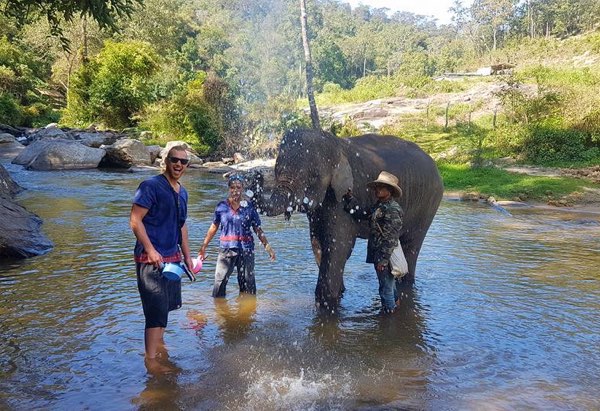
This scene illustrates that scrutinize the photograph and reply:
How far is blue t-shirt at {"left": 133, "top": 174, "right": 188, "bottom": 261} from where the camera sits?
178 inches

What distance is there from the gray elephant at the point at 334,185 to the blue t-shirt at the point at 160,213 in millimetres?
1118

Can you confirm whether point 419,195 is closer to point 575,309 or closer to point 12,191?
point 575,309

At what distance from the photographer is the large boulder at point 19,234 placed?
27.8ft

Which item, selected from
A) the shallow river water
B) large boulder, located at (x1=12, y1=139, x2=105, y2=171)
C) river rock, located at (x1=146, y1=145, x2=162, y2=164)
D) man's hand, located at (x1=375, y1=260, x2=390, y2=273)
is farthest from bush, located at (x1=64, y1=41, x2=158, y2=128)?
man's hand, located at (x1=375, y1=260, x2=390, y2=273)

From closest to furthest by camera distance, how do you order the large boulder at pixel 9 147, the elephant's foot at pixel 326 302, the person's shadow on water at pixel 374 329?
1. the person's shadow on water at pixel 374 329
2. the elephant's foot at pixel 326 302
3. the large boulder at pixel 9 147

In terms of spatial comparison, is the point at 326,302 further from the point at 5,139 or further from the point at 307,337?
the point at 5,139

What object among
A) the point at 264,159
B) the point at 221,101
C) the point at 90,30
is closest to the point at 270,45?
the point at 90,30

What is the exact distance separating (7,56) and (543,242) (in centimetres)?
4544

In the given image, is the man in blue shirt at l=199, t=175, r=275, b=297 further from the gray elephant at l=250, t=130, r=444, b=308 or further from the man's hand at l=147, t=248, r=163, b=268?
the man's hand at l=147, t=248, r=163, b=268

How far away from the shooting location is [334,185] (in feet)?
19.6

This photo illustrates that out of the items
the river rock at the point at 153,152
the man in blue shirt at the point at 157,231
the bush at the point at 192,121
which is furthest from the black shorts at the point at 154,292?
the bush at the point at 192,121

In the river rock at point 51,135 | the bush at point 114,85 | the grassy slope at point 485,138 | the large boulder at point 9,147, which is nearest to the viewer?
the grassy slope at point 485,138

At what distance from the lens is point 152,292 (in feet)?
15.3

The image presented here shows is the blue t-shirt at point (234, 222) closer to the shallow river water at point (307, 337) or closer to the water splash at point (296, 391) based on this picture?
the shallow river water at point (307, 337)
